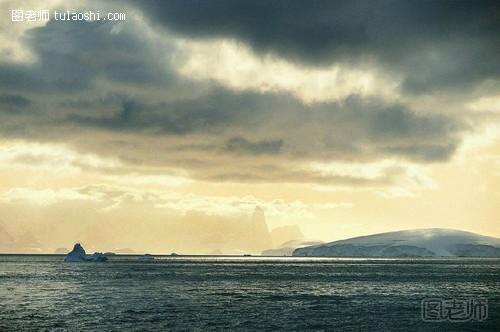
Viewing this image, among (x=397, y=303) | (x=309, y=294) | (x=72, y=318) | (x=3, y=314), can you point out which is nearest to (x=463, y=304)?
(x=397, y=303)

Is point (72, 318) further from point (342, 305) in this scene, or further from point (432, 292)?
point (432, 292)

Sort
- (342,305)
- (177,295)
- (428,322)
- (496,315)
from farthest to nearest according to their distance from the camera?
(177,295) → (342,305) → (496,315) → (428,322)

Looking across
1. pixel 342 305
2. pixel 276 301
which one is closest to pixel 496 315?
pixel 342 305

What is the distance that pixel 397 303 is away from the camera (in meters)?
75.2

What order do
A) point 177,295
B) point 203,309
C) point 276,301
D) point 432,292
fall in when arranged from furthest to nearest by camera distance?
point 432,292, point 177,295, point 276,301, point 203,309

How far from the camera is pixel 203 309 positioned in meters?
66.0

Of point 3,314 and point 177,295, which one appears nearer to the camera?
point 3,314

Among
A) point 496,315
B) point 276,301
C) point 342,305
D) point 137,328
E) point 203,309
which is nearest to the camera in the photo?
point 137,328

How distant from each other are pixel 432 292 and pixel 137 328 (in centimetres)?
6327

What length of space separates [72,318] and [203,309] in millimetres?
16216

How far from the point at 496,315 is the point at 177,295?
154 ft

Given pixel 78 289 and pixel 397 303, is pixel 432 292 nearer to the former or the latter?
pixel 397 303

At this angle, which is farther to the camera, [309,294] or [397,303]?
[309,294]

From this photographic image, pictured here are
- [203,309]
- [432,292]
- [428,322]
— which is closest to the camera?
[428,322]
